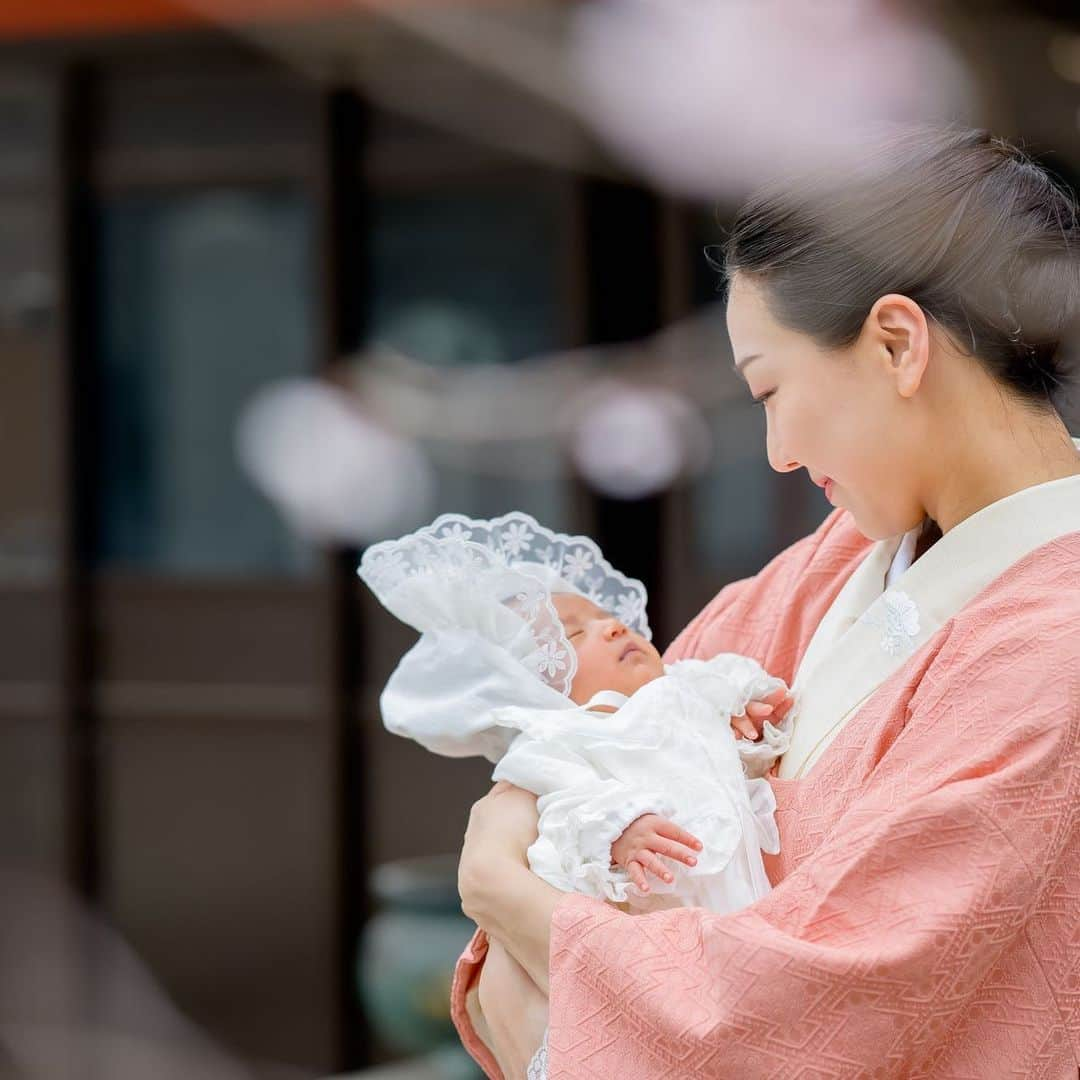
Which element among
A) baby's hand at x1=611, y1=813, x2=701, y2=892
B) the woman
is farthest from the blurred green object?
baby's hand at x1=611, y1=813, x2=701, y2=892

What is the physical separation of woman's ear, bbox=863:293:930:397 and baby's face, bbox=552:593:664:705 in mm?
485

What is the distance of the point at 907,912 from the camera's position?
1167 millimetres

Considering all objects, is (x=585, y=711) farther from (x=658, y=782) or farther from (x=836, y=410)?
(x=836, y=410)

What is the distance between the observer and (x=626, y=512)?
4.44m

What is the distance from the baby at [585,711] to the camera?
1.38 meters

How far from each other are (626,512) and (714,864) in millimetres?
3103

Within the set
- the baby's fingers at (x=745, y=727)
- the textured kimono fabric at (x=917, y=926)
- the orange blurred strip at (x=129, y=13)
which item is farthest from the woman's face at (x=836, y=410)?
the orange blurred strip at (x=129, y=13)

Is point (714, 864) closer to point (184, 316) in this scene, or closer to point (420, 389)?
point (420, 389)

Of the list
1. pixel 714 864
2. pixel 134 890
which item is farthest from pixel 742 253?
pixel 134 890

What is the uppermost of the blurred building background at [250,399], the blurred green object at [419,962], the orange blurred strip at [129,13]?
the orange blurred strip at [129,13]

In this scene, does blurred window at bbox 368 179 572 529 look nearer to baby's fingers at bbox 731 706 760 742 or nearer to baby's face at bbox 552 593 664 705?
baby's face at bbox 552 593 664 705

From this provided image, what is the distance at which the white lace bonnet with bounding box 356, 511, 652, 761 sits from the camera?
159cm

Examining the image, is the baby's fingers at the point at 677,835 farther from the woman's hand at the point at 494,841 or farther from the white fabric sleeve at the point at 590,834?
the woman's hand at the point at 494,841

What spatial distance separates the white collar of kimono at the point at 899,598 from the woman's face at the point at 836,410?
0.21ft
